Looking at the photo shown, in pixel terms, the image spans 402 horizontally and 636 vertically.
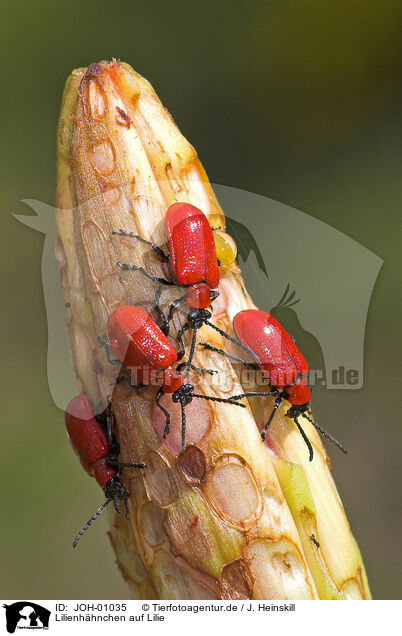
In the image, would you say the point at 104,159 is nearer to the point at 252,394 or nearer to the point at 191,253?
the point at 191,253

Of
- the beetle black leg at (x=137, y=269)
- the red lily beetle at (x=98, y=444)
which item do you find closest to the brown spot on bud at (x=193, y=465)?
the red lily beetle at (x=98, y=444)

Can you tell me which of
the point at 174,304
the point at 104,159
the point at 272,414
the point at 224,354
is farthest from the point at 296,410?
the point at 104,159

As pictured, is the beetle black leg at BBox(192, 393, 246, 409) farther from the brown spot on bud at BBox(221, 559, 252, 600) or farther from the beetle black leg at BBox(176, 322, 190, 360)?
the brown spot on bud at BBox(221, 559, 252, 600)

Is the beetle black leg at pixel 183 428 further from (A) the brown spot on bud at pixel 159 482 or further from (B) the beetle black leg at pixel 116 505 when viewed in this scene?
(B) the beetle black leg at pixel 116 505

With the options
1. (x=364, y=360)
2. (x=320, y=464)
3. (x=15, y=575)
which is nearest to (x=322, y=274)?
(x=364, y=360)

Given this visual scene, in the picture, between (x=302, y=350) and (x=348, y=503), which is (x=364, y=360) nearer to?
(x=302, y=350)
